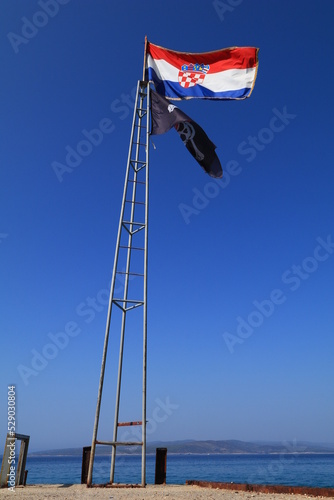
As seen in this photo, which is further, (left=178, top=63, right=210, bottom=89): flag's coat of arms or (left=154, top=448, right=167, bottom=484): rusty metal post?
(left=178, top=63, right=210, bottom=89): flag's coat of arms

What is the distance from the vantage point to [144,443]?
53.3 feet

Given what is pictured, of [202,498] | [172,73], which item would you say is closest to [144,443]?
[202,498]

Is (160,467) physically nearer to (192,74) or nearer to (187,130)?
(187,130)

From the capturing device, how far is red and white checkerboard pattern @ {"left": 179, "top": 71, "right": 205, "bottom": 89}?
66.3 feet

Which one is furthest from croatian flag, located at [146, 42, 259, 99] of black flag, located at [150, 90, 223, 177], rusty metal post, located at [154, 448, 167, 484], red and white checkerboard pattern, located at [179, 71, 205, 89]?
rusty metal post, located at [154, 448, 167, 484]

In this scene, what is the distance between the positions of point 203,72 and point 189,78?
2.49ft

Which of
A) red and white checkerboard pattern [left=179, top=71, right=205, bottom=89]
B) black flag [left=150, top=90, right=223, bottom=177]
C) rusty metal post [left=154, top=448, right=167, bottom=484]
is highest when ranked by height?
red and white checkerboard pattern [left=179, top=71, right=205, bottom=89]

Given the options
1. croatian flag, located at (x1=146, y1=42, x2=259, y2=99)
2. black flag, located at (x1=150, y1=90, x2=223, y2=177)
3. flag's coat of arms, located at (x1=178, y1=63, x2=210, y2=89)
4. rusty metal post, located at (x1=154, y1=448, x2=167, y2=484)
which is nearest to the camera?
black flag, located at (x1=150, y1=90, x2=223, y2=177)

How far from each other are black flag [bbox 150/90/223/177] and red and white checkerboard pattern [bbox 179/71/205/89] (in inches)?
56.2

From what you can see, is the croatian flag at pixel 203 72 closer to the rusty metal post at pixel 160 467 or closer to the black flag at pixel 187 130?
the black flag at pixel 187 130

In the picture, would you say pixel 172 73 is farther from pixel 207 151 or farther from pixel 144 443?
pixel 144 443

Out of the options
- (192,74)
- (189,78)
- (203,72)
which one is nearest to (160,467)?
(189,78)

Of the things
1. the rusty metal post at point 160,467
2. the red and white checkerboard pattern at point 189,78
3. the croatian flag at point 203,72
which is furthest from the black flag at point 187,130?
the rusty metal post at point 160,467

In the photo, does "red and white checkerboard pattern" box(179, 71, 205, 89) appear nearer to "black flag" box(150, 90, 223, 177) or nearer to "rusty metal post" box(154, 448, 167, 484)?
"black flag" box(150, 90, 223, 177)
